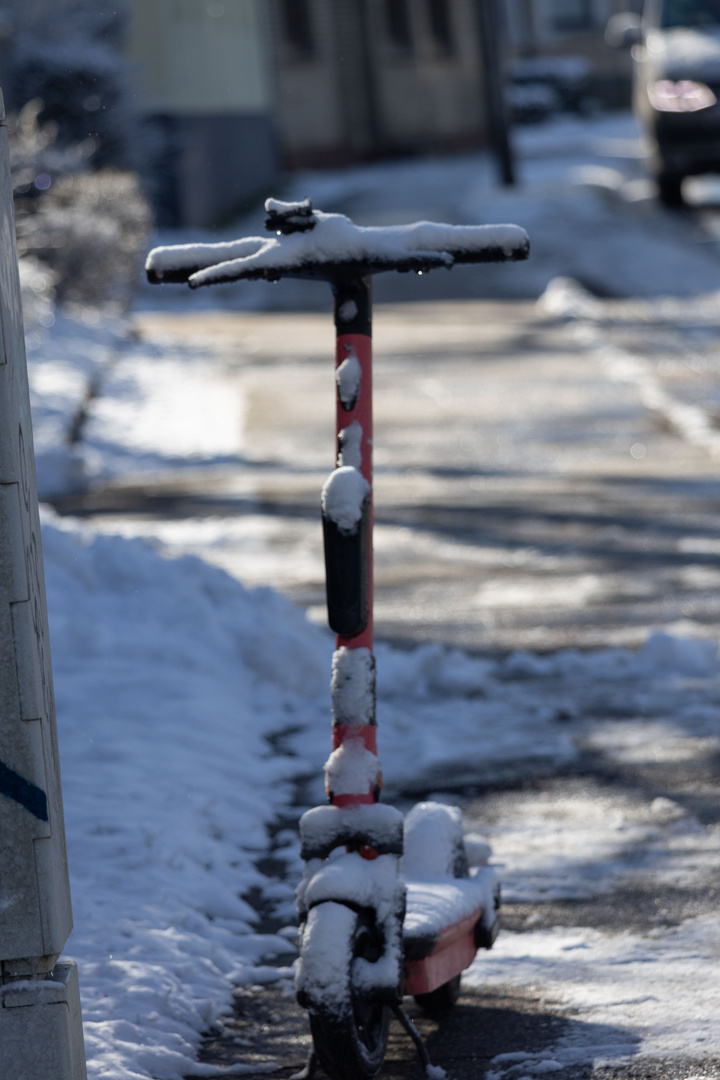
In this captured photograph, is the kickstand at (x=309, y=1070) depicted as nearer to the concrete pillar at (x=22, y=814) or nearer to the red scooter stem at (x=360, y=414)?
the concrete pillar at (x=22, y=814)

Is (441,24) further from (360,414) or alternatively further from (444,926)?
(444,926)

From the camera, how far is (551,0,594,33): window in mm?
43656

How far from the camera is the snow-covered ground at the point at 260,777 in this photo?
3.08 metres

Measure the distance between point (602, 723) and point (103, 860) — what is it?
175cm

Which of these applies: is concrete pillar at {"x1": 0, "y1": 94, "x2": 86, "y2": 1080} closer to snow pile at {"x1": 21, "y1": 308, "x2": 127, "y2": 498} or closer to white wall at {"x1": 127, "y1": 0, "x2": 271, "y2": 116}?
snow pile at {"x1": 21, "y1": 308, "x2": 127, "y2": 498}

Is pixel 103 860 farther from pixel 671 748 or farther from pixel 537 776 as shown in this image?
pixel 671 748

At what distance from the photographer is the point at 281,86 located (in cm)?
3347

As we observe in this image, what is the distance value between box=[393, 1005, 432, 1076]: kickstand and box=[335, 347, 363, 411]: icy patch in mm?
1031

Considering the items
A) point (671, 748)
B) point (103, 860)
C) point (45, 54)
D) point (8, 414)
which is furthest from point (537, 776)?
point (45, 54)

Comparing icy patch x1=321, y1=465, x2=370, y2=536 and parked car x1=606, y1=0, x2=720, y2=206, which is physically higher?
icy patch x1=321, y1=465, x2=370, y2=536

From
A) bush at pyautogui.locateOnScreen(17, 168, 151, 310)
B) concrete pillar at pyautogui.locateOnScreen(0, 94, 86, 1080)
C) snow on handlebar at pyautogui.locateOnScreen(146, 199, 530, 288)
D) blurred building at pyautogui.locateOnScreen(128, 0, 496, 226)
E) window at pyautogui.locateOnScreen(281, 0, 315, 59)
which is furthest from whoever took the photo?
window at pyautogui.locateOnScreen(281, 0, 315, 59)

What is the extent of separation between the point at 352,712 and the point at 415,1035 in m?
0.57

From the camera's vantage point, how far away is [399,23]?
34562 millimetres

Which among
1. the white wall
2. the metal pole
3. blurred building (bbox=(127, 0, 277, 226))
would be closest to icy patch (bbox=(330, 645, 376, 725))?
blurred building (bbox=(127, 0, 277, 226))
